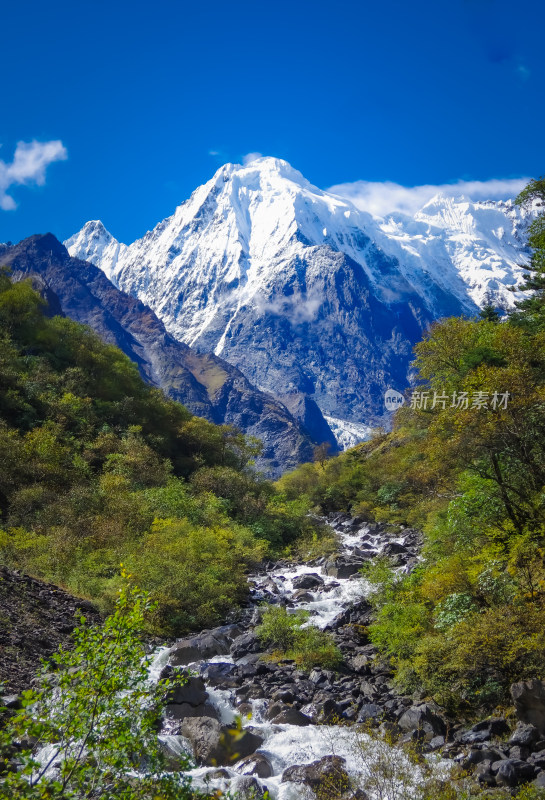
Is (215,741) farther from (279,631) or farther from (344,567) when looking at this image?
(344,567)

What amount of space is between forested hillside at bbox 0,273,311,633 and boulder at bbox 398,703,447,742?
400 inches

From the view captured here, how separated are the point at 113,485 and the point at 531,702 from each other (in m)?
25.2

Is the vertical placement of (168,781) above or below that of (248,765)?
above

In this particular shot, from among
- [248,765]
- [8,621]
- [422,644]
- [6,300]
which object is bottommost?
[248,765]

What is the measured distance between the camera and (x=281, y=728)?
40.9 ft

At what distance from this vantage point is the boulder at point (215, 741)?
36.4ft

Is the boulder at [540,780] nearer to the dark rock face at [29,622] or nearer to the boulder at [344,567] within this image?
the dark rock face at [29,622]

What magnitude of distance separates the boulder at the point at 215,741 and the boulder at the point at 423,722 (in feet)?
10.9

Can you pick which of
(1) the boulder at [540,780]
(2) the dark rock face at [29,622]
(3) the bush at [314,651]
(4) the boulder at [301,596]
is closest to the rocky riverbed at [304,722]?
(1) the boulder at [540,780]

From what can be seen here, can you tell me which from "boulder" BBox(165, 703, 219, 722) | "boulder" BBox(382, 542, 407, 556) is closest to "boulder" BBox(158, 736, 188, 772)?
"boulder" BBox(165, 703, 219, 722)

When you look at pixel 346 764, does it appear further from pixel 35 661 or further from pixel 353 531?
pixel 353 531

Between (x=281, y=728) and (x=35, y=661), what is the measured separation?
6.70 m

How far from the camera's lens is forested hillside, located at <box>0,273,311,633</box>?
72.5 ft

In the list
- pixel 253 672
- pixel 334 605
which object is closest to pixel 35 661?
pixel 253 672
